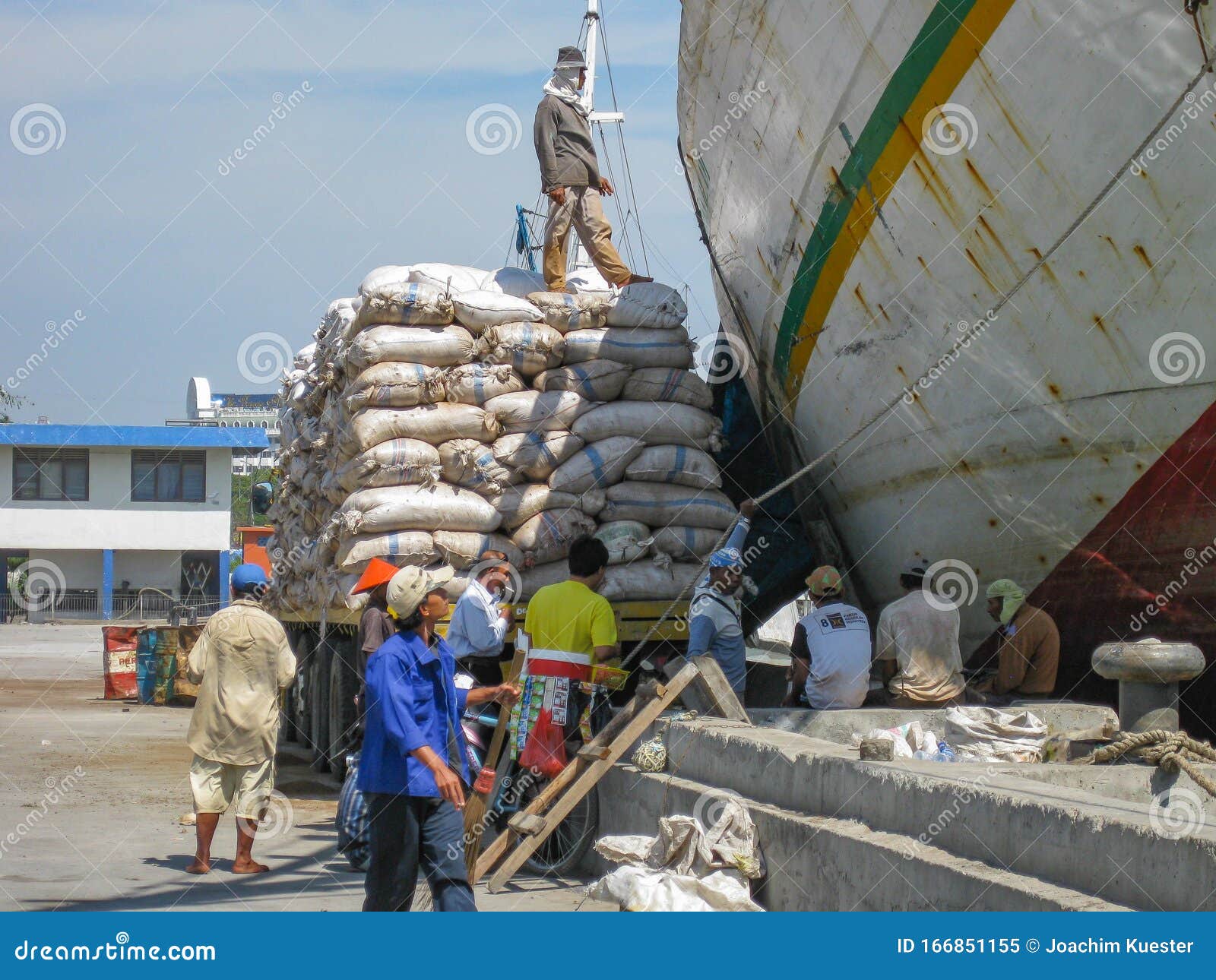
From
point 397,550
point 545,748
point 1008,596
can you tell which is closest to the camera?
point 545,748

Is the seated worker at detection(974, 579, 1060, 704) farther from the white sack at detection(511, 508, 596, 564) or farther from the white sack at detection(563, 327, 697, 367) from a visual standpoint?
the white sack at detection(563, 327, 697, 367)

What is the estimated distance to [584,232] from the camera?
340 inches

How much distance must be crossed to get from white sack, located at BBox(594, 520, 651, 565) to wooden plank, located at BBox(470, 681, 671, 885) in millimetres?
1649

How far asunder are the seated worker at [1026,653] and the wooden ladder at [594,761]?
4.46 ft

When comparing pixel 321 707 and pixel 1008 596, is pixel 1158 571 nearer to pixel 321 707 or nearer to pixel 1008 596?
pixel 1008 596

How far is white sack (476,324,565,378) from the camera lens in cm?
742

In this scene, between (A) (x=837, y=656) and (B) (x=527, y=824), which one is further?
(A) (x=837, y=656)

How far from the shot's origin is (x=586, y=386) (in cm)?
752

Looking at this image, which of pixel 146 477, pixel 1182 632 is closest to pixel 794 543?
pixel 1182 632

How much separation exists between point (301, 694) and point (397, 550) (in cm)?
470

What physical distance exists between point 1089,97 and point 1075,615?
229 centimetres

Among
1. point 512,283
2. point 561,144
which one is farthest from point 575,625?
point 561,144

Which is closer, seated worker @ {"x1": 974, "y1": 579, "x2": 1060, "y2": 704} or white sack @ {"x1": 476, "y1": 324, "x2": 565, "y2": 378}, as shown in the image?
seated worker @ {"x1": 974, "y1": 579, "x2": 1060, "y2": 704}

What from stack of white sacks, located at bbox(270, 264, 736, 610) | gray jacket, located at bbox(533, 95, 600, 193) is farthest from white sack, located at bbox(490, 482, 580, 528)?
gray jacket, located at bbox(533, 95, 600, 193)
